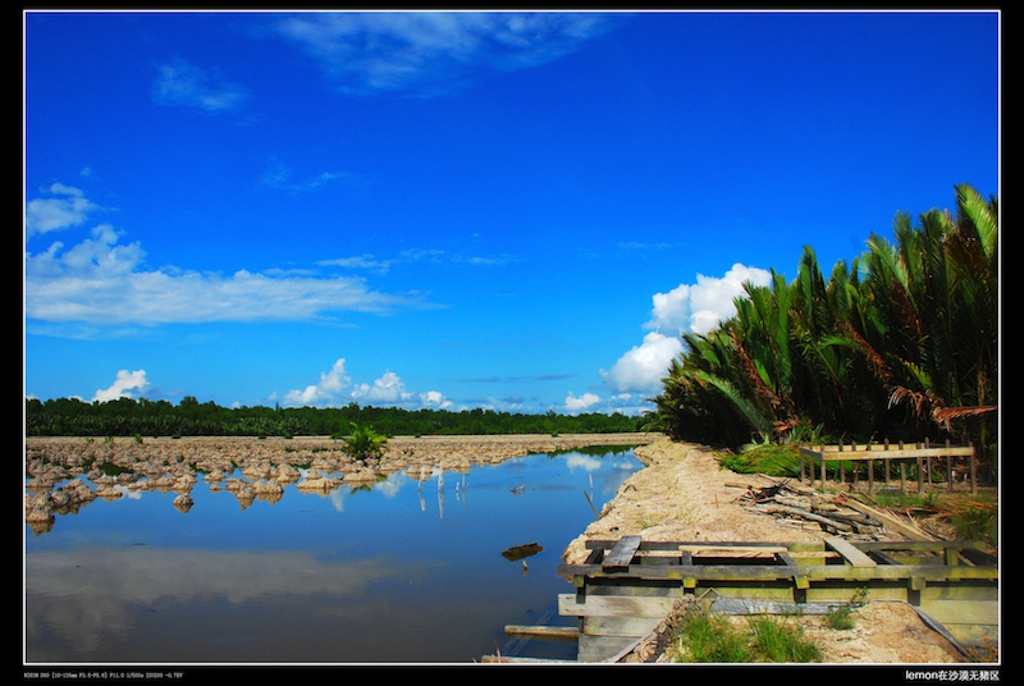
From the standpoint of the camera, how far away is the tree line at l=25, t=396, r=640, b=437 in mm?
45094

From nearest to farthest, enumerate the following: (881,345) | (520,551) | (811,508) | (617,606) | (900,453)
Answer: (617,606) → (811,508) → (900,453) → (520,551) → (881,345)

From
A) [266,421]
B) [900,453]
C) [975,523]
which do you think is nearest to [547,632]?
[975,523]

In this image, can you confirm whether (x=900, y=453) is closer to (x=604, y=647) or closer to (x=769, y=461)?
(x=769, y=461)

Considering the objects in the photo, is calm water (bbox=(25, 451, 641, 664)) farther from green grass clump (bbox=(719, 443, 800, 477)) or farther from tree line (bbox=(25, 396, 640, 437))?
tree line (bbox=(25, 396, 640, 437))

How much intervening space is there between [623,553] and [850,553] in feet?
7.02

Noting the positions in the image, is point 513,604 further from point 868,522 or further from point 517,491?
point 517,491

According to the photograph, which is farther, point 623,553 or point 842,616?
point 623,553

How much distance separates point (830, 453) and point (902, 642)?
274 inches

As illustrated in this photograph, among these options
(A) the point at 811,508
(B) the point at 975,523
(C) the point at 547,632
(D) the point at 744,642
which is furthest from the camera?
(A) the point at 811,508

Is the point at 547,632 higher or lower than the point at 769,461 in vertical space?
lower

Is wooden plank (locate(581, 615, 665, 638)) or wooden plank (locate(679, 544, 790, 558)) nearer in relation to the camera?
wooden plank (locate(581, 615, 665, 638))

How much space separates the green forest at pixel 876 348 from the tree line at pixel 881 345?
24mm

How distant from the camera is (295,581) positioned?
9969 millimetres

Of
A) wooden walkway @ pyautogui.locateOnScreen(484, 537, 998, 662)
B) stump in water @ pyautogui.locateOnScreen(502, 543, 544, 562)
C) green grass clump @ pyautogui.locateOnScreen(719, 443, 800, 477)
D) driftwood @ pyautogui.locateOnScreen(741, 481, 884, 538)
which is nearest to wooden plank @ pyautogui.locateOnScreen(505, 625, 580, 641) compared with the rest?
wooden walkway @ pyautogui.locateOnScreen(484, 537, 998, 662)
